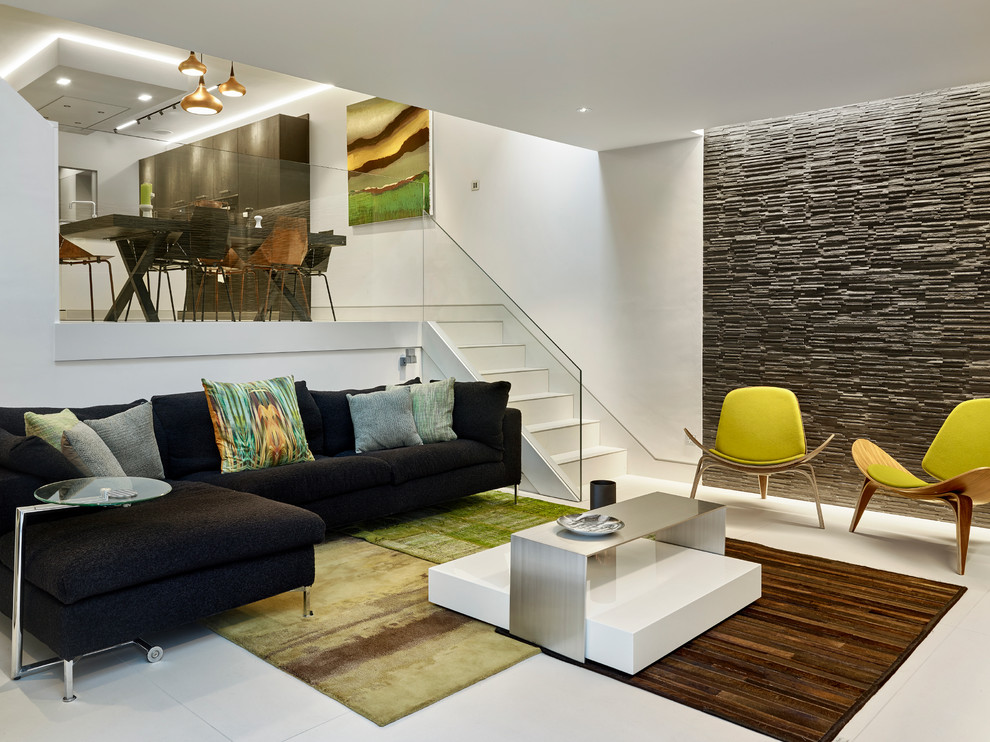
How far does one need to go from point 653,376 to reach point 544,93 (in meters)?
2.56

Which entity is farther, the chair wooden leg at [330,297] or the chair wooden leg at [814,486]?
the chair wooden leg at [330,297]

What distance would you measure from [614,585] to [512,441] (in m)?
2.22

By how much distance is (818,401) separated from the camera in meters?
5.51

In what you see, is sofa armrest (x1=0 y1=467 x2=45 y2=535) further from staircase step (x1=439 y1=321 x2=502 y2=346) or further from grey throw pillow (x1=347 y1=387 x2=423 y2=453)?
staircase step (x1=439 y1=321 x2=502 y2=346)

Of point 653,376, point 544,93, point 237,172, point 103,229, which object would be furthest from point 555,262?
point 103,229

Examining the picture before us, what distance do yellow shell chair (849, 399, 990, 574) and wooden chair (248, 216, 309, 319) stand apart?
3.92 meters

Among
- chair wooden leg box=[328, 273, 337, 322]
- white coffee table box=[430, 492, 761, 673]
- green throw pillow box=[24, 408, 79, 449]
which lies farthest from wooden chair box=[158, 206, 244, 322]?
white coffee table box=[430, 492, 761, 673]

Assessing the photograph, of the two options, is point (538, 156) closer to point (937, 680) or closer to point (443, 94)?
point (443, 94)

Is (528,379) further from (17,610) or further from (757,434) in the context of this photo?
(17,610)

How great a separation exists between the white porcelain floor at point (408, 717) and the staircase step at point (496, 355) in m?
3.26

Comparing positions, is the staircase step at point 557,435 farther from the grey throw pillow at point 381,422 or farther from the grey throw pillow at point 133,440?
the grey throw pillow at point 133,440

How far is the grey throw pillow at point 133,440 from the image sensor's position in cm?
376

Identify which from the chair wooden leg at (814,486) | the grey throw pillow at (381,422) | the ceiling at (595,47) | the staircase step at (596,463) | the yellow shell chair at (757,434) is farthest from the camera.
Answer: the staircase step at (596,463)

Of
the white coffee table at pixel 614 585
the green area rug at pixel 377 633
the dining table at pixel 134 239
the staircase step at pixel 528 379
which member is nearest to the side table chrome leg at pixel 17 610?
the green area rug at pixel 377 633
